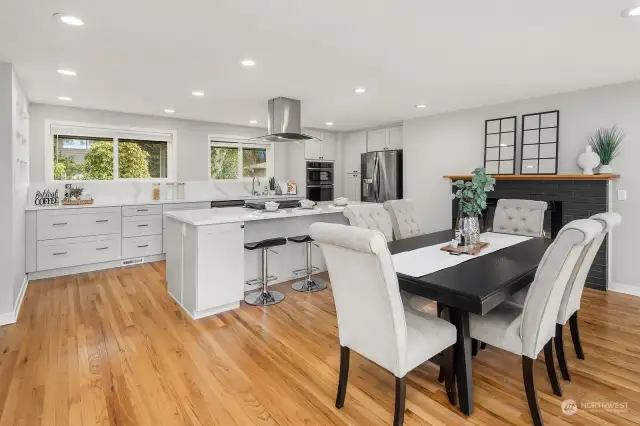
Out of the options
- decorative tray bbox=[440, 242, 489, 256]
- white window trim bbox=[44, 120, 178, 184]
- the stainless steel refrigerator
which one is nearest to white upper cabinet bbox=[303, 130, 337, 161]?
the stainless steel refrigerator

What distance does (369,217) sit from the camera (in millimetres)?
3236

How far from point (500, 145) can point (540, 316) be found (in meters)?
3.77

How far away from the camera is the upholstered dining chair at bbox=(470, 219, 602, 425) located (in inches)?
62.8

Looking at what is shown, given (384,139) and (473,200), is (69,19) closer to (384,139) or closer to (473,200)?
(473,200)

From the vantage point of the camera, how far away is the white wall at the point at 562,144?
12.7 ft

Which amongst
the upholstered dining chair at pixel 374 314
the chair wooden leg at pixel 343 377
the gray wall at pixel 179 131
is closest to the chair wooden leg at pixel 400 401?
the upholstered dining chair at pixel 374 314

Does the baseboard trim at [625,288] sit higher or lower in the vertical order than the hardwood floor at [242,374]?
higher

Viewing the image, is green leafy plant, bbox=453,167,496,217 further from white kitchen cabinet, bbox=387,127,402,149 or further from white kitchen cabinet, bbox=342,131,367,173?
white kitchen cabinet, bbox=342,131,367,173

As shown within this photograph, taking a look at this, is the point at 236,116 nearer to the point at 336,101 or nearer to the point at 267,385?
the point at 336,101

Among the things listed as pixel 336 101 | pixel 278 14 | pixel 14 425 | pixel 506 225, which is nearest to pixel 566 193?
pixel 506 225

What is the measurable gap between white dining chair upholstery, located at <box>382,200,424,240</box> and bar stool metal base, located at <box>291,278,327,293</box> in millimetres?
1085

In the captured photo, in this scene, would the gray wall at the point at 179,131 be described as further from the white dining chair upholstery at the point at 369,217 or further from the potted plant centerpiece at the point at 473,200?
the potted plant centerpiece at the point at 473,200

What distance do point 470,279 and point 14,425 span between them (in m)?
2.46

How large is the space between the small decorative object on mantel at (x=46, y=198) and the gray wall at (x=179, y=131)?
0.62 ft
